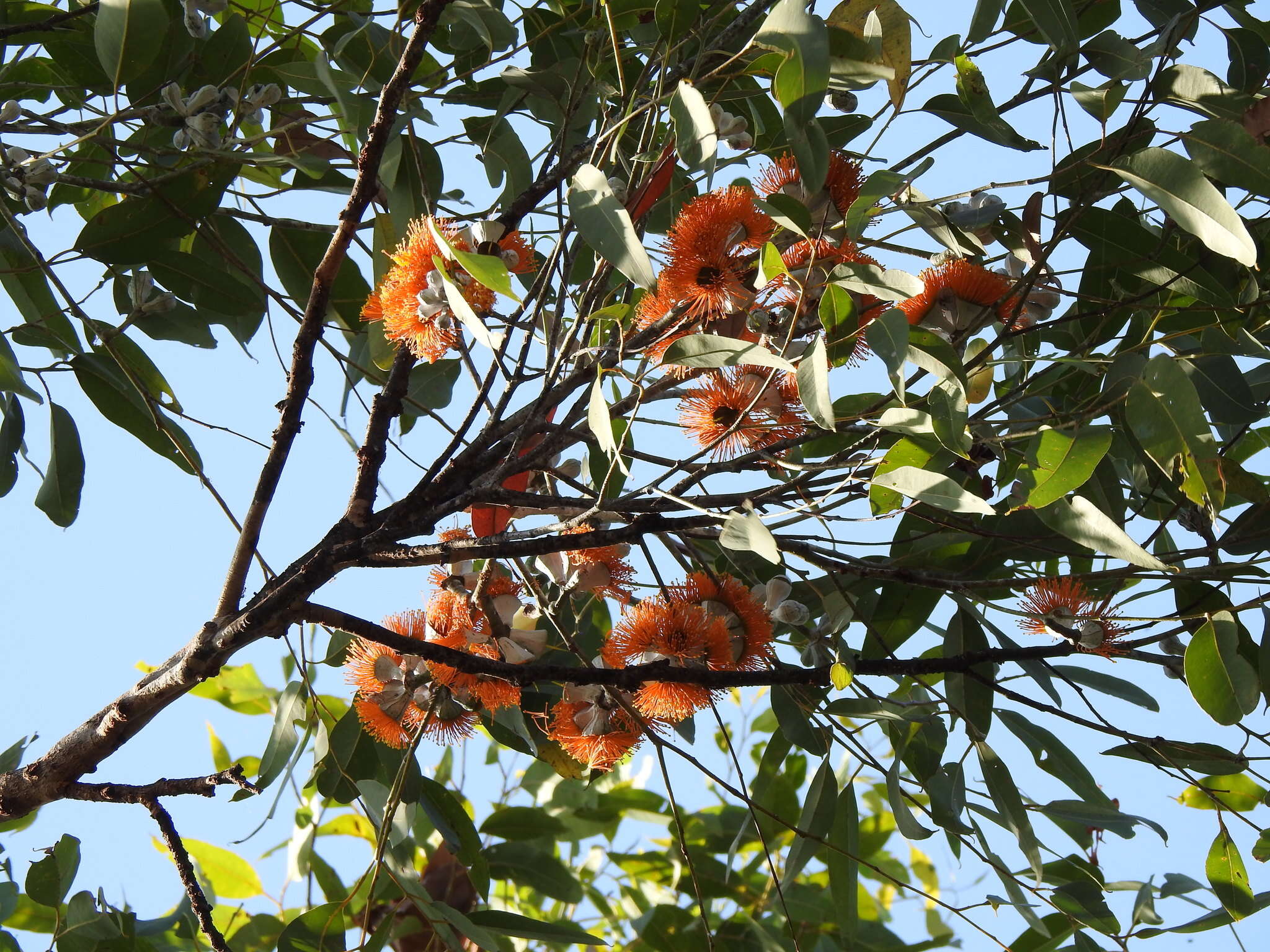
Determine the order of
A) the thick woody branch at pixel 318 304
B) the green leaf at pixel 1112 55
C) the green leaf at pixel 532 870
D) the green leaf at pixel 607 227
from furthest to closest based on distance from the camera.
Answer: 1. the green leaf at pixel 532 870
2. the green leaf at pixel 1112 55
3. the thick woody branch at pixel 318 304
4. the green leaf at pixel 607 227

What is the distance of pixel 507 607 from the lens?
41.1 inches

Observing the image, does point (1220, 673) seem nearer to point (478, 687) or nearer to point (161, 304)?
point (478, 687)

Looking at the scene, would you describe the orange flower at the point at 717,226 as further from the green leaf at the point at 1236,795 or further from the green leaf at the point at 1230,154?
the green leaf at the point at 1236,795

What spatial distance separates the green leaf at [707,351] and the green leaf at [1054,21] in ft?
1.08

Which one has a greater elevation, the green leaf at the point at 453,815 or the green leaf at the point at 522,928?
the green leaf at the point at 453,815

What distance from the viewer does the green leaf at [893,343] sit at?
65 cm

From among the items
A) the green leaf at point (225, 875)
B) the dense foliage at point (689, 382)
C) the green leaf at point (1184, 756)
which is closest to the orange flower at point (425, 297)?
the dense foliage at point (689, 382)

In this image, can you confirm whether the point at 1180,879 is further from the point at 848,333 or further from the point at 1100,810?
the point at 848,333

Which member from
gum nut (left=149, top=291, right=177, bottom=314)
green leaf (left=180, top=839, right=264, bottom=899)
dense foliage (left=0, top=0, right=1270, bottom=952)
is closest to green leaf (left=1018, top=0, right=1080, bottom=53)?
dense foliage (left=0, top=0, right=1270, bottom=952)

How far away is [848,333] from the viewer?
0.71m

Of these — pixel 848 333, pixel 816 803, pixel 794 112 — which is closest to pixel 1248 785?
pixel 816 803

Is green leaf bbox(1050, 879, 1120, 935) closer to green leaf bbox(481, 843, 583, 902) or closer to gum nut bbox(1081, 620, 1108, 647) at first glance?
gum nut bbox(1081, 620, 1108, 647)

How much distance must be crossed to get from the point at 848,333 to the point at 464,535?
46 cm

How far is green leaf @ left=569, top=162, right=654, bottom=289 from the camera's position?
0.60m
